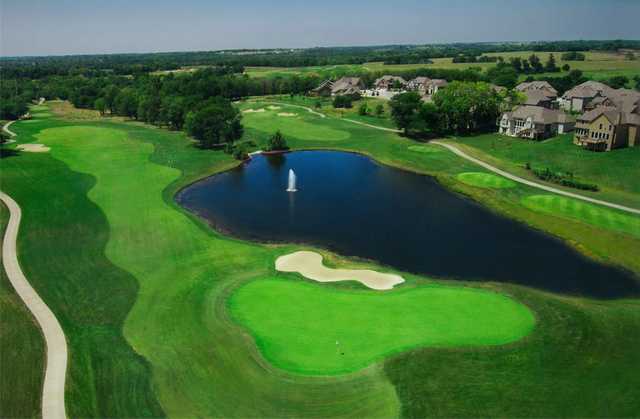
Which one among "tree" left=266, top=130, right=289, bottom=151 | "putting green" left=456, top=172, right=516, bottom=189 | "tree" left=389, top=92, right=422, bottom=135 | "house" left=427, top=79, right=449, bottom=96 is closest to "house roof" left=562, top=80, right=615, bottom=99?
"house" left=427, top=79, right=449, bottom=96

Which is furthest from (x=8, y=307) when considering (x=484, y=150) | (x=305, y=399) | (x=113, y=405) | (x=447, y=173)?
(x=484, y=150)

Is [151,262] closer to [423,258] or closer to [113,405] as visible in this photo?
[113,405]

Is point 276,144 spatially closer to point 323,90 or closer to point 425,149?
point 425,149

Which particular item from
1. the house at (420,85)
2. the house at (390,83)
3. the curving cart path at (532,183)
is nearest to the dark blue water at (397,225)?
the curving cart path at (532,183)

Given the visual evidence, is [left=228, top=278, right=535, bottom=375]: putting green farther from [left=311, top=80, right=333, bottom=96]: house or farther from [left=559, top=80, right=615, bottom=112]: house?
[left=311, top=80, right=333, bottom=96]: house

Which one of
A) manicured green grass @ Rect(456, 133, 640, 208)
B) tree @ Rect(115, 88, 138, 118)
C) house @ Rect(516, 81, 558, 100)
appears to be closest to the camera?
manicured green grass @ Rect(456, 133, 640, 208)

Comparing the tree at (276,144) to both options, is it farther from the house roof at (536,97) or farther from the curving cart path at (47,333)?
the house roof at (536,97)

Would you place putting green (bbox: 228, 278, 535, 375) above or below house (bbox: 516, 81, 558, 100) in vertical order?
below

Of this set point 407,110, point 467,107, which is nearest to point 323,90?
point 407,110
